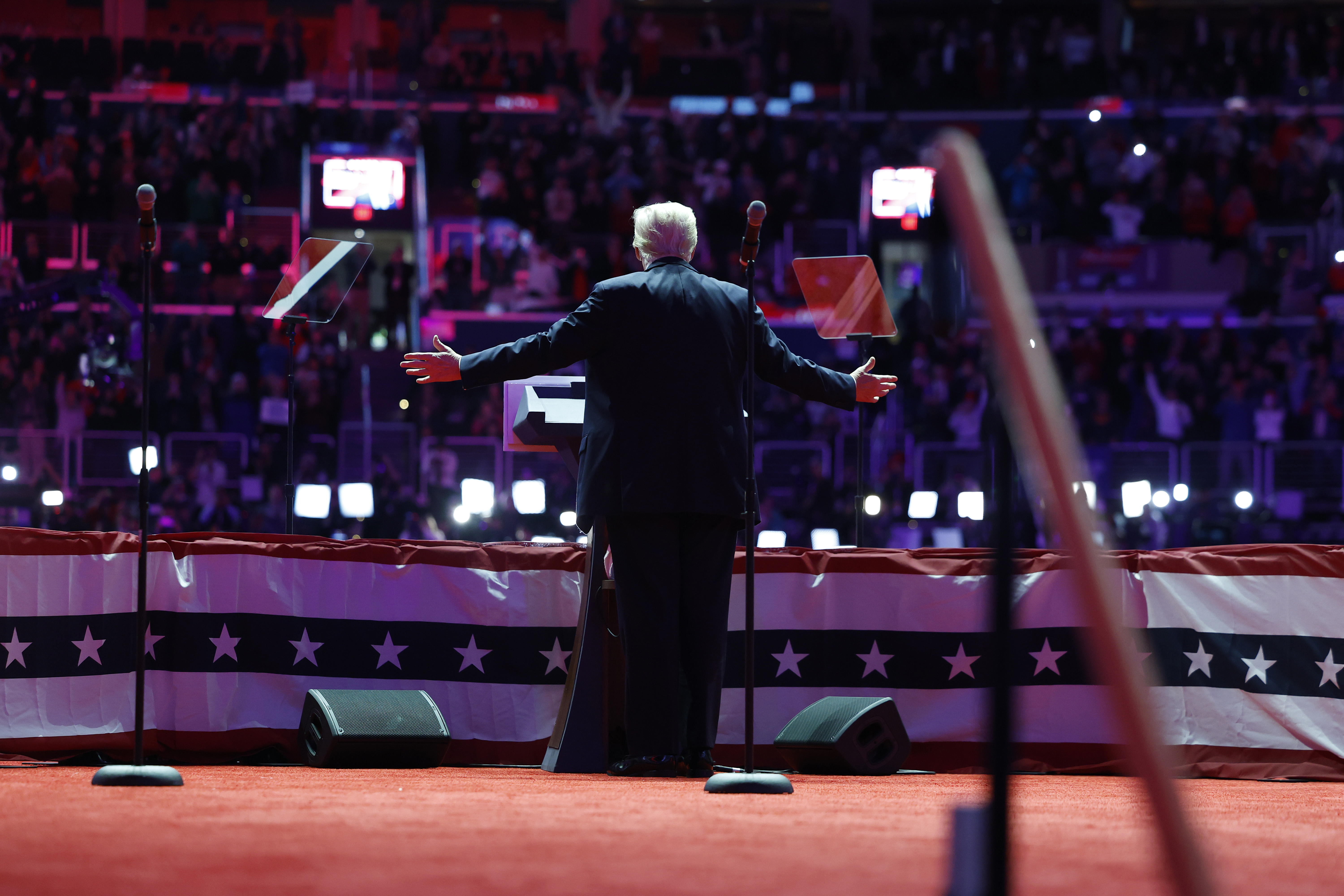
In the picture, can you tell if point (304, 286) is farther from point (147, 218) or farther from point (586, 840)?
point (586, 840)

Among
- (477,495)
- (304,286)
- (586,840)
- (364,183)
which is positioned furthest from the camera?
(364,183)

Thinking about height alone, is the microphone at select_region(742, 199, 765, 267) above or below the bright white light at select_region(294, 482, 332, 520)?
above

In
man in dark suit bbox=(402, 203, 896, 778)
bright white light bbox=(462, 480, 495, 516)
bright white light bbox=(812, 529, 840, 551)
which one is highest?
man in dark suit bbox=(402, 203, 896, 778)

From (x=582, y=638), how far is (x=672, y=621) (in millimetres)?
460

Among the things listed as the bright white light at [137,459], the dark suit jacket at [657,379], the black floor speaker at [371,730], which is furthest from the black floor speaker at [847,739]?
the bright white light at [137,459]

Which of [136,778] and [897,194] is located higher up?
[897,194]

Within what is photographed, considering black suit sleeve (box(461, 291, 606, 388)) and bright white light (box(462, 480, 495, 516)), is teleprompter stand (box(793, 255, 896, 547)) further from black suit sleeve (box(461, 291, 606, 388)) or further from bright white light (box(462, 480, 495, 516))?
bright white light (box(462, 480, 495, 516))

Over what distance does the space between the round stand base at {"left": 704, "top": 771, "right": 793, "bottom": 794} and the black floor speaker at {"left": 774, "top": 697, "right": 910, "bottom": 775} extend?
826 millimetres

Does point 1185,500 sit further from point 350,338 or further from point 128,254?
point 128,254

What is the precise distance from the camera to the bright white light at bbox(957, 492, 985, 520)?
11.6m

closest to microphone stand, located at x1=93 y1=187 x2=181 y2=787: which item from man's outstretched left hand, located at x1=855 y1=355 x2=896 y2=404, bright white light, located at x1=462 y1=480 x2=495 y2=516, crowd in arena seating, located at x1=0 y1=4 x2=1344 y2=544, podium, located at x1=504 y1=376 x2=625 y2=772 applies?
podium, located at x1=504 y1=376 x2=625 y2=772

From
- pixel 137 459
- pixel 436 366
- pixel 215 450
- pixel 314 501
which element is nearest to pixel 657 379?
pixel 436 366

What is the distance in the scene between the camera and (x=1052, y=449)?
1659 mm

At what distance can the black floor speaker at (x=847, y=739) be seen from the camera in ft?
13.9
